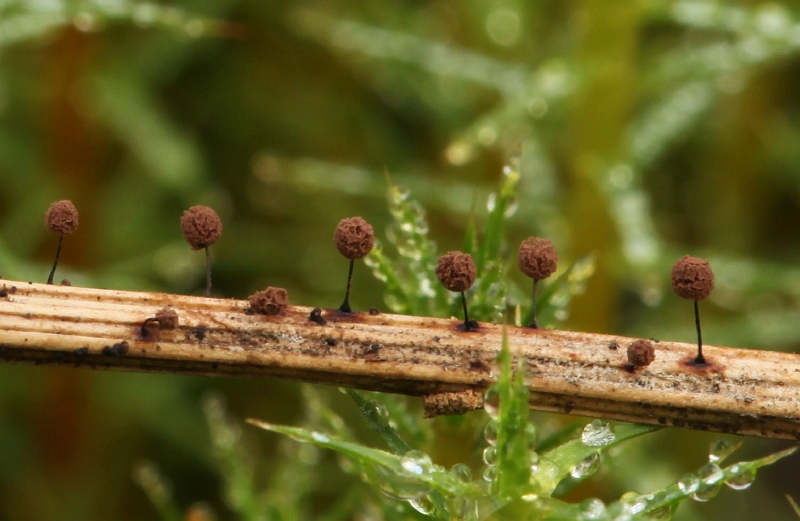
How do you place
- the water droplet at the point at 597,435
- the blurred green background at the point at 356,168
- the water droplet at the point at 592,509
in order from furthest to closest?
the blurred green background at the point at 356,168 < the water droplet at the point at 597,435 < the water droplet at the point at 592,509

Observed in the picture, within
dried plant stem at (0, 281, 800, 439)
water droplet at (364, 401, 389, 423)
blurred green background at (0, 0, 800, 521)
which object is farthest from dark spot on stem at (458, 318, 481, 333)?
blurred green background at (0, 0, 800, 521)

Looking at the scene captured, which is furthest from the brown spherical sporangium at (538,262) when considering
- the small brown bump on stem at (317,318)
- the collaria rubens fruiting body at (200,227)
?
the collaria rubens fruiting body at (200,227)

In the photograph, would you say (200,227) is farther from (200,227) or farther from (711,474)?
Result: (711,474)

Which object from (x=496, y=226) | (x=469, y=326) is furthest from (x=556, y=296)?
(x=469, y=326)

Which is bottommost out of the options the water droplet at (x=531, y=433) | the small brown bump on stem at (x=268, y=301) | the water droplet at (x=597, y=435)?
the water droplet at (x=531, y=433)

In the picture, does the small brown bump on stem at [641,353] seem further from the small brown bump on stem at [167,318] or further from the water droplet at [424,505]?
the small brown bump on stem at [167,318]

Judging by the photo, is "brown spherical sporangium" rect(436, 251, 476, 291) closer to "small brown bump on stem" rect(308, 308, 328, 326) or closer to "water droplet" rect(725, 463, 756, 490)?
"small brown bump on stem" rect(308, 308, 328, 326)

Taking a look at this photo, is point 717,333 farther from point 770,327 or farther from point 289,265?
point 289,265
